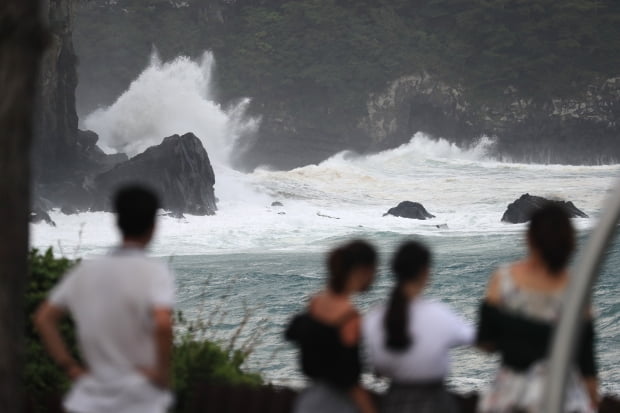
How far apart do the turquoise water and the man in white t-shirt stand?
223 inches

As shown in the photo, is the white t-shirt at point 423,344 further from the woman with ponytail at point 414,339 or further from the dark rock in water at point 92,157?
the dark rock in water at point 92,157

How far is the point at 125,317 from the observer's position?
374 centimetres

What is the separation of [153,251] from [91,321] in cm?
3528

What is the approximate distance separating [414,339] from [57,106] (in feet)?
147

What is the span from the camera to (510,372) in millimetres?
3838

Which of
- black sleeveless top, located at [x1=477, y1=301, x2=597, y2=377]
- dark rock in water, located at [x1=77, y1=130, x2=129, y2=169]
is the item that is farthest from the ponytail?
dark rock in water, located at [x1=77, y1=130, x2=129, y2=169]

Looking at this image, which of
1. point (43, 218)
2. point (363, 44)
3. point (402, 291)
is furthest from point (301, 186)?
point (402, 291)

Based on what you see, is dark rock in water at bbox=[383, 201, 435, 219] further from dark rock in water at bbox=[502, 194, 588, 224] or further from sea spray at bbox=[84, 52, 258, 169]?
sea spray at bbox=[84, 52, 258, 169]

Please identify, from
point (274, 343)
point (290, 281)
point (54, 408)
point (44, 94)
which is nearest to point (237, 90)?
point (44, 94)

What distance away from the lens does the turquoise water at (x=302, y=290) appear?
50.4 feet

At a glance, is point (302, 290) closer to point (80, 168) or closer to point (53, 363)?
point (53, 363)

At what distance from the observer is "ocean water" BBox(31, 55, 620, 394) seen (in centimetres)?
1933

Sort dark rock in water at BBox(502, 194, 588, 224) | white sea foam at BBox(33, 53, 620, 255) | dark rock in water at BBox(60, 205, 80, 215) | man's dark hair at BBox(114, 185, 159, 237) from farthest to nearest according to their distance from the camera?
dark rock in water at BBox(60, 205, 80, 215)
dark rock in water at BBox(502, 194, 588, 224)
white sea foam at BBox(33, 53, 620, 255)
man's dark hair at BBox(114, 185, 159, 237)

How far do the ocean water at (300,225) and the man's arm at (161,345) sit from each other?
257cm
